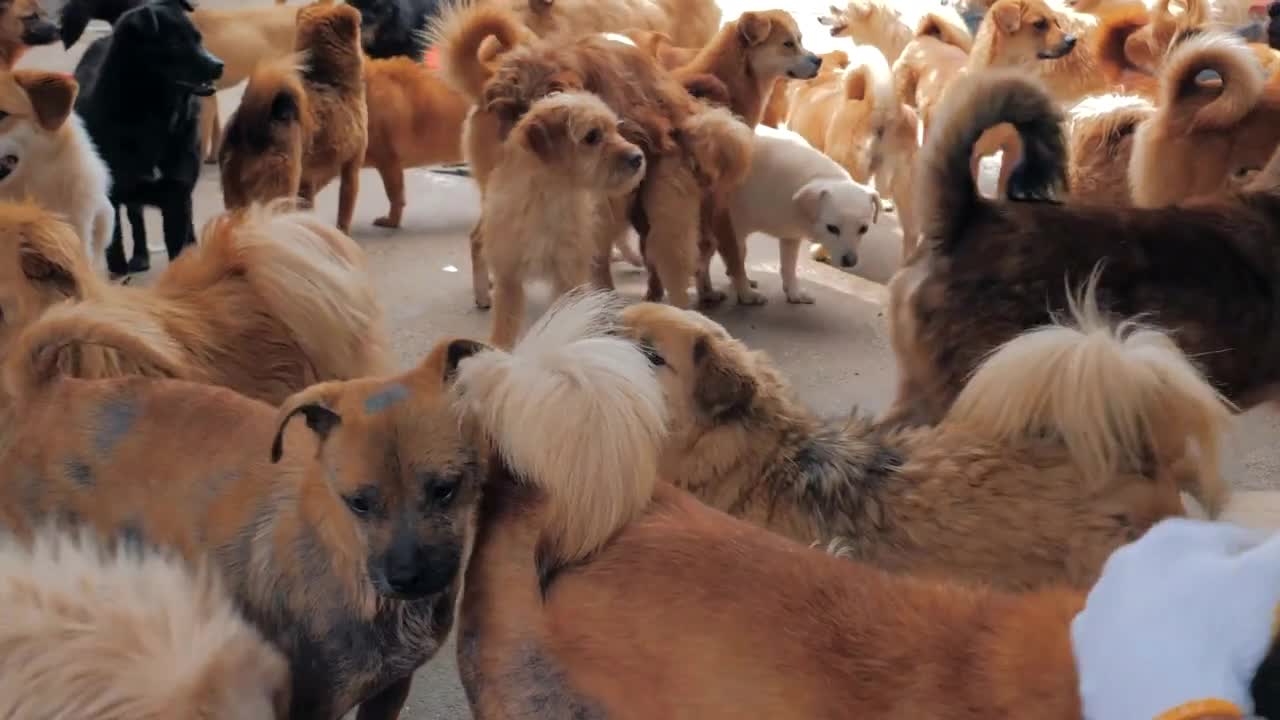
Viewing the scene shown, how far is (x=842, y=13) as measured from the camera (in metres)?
7.50

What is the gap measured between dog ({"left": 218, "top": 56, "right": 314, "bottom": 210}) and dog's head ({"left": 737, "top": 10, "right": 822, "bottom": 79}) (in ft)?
6.29

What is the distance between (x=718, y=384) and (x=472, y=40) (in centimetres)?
277

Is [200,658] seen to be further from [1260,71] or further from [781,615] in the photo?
[1260,71]

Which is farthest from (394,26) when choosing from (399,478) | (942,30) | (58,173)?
(399,478)

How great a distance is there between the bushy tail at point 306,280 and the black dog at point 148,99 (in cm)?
212

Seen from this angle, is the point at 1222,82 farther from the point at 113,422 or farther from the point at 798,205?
the point at 113,422

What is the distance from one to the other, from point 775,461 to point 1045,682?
1.07 meters

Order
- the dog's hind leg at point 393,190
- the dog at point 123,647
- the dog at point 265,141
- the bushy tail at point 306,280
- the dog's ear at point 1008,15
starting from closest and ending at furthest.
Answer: the dog at point 123,647, the bushy tail at point 306,280, the dog at point 265,141, the dog's hind leg at point 393,190, the dog's ear at point 1008,15

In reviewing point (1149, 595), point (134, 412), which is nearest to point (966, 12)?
point (134, 412)

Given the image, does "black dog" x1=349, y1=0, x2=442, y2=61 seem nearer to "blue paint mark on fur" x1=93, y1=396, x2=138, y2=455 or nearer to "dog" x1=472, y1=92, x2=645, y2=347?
"dog" x1=472, y1=92, x2=645, y2=347

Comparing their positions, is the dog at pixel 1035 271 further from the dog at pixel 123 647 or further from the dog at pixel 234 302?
the dog at pixel 123 647

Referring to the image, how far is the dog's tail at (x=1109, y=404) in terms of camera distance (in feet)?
6.42

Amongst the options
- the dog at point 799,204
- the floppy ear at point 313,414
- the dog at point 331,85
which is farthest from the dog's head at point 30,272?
the dog at point 799,204

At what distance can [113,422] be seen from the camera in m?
1.97
